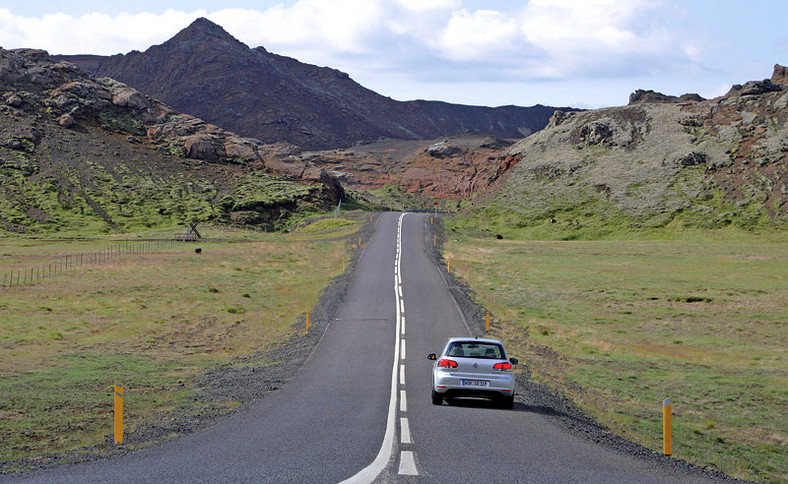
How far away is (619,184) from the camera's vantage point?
344ft

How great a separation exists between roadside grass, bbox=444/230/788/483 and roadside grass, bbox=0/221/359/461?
1161cm

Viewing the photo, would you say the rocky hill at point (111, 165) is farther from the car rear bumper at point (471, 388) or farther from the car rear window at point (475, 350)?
the car rear bumper at point (471, 388)

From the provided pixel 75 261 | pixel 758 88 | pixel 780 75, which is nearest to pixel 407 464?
pixel 75 261

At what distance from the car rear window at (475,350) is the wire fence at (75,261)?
40079 mm

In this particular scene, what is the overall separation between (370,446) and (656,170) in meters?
104

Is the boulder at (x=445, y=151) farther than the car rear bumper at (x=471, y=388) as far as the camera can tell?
Yes

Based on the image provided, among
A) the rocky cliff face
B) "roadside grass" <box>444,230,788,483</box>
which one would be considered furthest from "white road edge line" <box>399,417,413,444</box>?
the rocky cliff face

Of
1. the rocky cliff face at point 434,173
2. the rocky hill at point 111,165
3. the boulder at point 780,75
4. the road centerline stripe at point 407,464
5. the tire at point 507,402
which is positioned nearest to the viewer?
the road centerline stripe at point 407,464

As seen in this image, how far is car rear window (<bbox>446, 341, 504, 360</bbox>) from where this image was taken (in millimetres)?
17172

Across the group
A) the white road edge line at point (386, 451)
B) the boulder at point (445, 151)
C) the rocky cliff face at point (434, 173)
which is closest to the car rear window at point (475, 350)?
the white road edge line at point (386, 451)

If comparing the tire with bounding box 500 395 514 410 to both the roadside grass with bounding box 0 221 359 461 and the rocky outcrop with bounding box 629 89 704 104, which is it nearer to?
the roadside grass with bounding box 0 221 359 461

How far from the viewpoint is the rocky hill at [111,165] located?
101625 mm

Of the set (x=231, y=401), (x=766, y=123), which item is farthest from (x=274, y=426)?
(x=766, y=123)

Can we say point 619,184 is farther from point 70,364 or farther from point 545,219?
point 70,364
